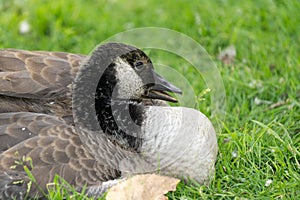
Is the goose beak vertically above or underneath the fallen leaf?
above

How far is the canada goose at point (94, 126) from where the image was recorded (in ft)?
14.5

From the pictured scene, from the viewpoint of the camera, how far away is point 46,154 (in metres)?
4.42

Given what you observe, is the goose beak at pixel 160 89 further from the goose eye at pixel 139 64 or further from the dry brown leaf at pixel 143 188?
the dry brown leaf at pixel 143 188

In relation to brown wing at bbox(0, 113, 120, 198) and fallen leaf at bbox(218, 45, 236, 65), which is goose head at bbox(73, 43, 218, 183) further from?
fallen leaf at bbox(218, 45, 236, 65)

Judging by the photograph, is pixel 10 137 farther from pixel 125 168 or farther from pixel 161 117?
pixel 161 117

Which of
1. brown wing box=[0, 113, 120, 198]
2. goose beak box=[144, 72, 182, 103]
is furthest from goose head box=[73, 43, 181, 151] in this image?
brown wing box=[0, 113, 120, 198]

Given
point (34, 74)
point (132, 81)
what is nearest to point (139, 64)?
point (132, 81)

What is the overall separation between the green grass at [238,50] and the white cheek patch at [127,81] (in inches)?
32.9

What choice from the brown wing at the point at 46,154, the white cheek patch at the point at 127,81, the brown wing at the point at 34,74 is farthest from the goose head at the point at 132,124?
the brown wing at the point at 34,74

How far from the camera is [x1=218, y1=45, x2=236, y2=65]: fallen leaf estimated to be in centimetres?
663

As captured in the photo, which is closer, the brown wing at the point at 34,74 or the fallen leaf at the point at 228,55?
the brown wing at the point at 34,74

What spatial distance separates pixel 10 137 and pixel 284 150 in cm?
219

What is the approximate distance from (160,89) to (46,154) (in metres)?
1.08

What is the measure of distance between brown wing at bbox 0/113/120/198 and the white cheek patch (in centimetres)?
53
